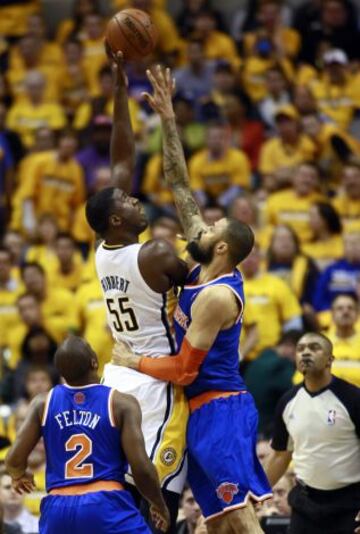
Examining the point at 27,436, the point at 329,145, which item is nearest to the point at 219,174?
the point at 329,145

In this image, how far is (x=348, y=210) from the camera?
15.1 m

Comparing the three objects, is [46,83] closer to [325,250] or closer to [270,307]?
[325,250]

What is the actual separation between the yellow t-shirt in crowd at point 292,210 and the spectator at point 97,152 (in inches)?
82.0

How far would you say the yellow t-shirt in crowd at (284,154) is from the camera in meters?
16.3

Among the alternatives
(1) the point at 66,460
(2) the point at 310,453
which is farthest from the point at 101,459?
(2) the point at 310,453

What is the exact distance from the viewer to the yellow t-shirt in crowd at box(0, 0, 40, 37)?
65.0 feet

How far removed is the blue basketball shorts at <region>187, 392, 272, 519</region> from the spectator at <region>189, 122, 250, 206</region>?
7.38m

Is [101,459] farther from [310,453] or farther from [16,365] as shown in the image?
[16,365]

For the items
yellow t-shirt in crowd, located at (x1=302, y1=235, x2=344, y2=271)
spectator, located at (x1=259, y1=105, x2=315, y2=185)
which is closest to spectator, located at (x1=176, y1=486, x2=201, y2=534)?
yellow t-shirt in crowd, located at (x1=302, y1=235, x2=344, y2=271)

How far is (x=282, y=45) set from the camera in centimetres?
1797

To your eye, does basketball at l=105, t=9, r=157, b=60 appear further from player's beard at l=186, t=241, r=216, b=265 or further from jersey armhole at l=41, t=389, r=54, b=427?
jersey armhole at l=41, t=389, r=54, b=427

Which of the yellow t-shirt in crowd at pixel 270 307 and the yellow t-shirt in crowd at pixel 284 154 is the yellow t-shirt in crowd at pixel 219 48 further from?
the yellow t-shirt in crowd at pixel 270 307

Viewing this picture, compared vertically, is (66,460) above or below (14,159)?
below

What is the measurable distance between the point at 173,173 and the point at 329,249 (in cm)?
523
